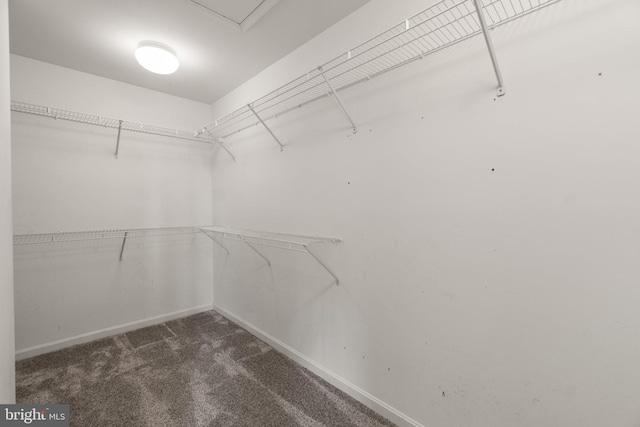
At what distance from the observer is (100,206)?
96.0 inches

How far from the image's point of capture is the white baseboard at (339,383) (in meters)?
1.48

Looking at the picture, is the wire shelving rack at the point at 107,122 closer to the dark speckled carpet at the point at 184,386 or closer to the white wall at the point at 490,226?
the white wall at the point at 490,226

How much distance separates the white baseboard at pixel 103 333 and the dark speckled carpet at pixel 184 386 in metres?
0.06

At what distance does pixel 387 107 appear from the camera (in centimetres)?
151

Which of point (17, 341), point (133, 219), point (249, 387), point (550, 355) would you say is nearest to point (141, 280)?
point (133, 219)

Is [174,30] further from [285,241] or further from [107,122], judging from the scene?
[285,241]

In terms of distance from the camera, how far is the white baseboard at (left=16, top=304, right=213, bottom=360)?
2148mm

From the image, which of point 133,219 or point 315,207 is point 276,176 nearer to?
point 315,207

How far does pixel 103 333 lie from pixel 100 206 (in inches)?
46.5

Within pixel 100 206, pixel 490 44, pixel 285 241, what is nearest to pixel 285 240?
pixel 285 241

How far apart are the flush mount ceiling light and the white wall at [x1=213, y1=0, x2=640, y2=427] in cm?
99

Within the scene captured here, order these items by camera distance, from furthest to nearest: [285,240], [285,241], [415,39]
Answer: [285,240], [285,241], [415,39]

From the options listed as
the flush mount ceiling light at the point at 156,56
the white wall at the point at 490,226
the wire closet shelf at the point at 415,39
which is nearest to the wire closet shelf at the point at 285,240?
the white wall at the point at 490,226

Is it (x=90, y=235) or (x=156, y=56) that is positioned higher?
(x=156, y=56)
